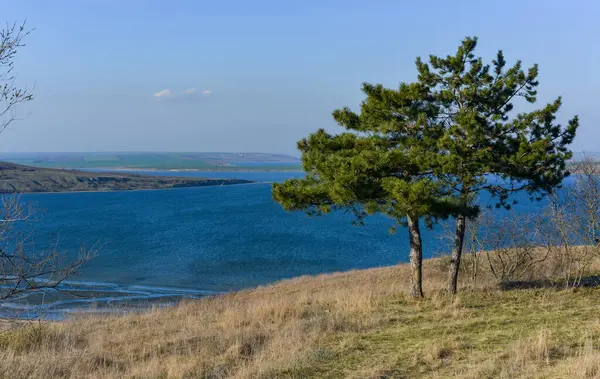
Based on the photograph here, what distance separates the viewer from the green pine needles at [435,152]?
12516 millimetres

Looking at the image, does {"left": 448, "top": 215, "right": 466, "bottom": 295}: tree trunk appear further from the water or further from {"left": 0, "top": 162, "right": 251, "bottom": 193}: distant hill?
{"left": 0, "top": 162, "right": 251, "bottom": 193}: distant hill

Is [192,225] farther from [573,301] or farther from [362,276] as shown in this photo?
[573,301]

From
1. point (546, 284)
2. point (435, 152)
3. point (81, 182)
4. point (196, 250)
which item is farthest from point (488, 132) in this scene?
point (81, 182)

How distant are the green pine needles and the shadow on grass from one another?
243 cm

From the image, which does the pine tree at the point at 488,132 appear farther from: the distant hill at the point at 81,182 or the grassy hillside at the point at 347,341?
the distant hill at the point at 81,182

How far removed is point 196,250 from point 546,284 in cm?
3559

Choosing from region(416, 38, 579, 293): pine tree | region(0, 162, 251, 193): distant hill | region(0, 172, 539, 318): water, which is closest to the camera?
region(416, 38, 579, 293): pine tree

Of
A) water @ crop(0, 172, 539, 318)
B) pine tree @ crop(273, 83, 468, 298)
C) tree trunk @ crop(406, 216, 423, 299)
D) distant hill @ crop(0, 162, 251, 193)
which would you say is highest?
pine tree @ crop(273, 83, 468, 298)

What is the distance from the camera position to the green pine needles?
1252cm

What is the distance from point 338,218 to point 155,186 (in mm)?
87030

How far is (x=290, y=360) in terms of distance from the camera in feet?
26.9

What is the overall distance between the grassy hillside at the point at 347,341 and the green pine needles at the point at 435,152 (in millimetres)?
2476

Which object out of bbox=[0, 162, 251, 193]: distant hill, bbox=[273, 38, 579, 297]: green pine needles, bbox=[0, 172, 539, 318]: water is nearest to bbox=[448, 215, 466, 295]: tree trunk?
bbox=[273, 38, 579, 297]: green pine needles

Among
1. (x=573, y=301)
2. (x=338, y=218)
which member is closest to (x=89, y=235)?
(x=338, y=218)
